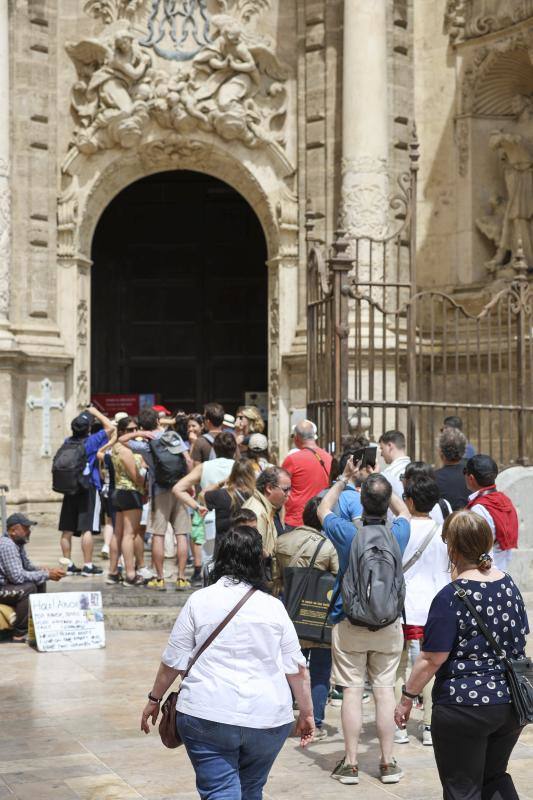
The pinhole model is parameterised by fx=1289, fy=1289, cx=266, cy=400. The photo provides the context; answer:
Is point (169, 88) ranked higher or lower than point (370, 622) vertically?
higher

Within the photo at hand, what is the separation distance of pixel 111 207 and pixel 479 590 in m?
17.4

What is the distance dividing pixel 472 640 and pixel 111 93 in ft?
47.5

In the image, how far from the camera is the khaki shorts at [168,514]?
11148mm

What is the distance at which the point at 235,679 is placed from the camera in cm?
452

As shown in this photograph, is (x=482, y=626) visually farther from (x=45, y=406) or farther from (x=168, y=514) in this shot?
(x=45, y=406)

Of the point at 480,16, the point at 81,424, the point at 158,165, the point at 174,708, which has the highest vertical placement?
the point at 480,16

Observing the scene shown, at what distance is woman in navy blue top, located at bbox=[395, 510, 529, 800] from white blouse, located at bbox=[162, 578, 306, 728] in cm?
52

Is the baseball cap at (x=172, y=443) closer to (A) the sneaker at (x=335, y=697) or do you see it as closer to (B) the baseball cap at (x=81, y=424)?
(B) the baseball cap at (x=81, y=424)

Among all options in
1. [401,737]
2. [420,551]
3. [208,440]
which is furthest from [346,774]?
[208,440]

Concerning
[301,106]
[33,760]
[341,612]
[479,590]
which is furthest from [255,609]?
[301,106]

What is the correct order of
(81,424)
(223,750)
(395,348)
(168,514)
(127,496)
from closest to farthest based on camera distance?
(223,750) < (127,496) < (168,514) < (81,424) < (395,348)

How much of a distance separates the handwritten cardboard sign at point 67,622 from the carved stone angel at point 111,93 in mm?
Answer: 9447

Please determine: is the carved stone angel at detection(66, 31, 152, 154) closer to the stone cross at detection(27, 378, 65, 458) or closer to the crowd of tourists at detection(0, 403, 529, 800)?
the stone cross at detection(27, 378, 65, 458)

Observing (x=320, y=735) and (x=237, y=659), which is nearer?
(x=237, y=659)
